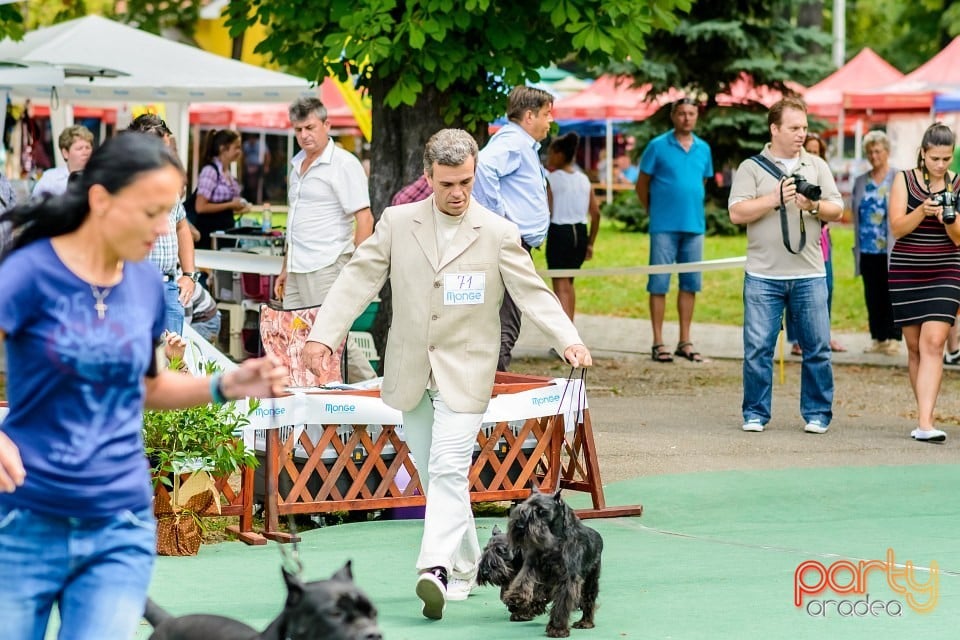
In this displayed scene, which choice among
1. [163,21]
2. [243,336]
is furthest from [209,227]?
[163,21]

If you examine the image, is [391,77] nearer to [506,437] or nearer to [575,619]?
[506,437]

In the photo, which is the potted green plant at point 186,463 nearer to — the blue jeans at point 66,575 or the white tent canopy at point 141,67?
the blue jeans at point 66,575

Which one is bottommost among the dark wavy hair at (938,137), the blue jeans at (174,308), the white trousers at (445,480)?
the white trousers at (445,480)

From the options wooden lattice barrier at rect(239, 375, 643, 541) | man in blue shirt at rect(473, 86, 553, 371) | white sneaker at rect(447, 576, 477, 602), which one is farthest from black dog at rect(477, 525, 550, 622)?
man in blue shirt at rect(473, 86, 553, 371)

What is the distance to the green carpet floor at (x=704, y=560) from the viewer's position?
19.4ft

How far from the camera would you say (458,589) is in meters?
6.36

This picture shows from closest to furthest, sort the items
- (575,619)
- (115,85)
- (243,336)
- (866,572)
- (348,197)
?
(575,619)
(866,572)
(348,197)
(243,336)
(115,85)

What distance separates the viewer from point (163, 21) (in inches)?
1451

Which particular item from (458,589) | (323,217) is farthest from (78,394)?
(323,217)

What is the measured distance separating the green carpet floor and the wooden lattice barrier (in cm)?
18

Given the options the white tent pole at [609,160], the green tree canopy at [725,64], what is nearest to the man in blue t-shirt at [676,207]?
the green tree canopy at [725,64]

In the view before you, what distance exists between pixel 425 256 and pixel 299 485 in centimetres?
187

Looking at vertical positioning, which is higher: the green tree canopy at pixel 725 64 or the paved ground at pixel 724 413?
the green tree canopy at pixel 725 64

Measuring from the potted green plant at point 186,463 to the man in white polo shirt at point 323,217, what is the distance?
Result: 2799mm
